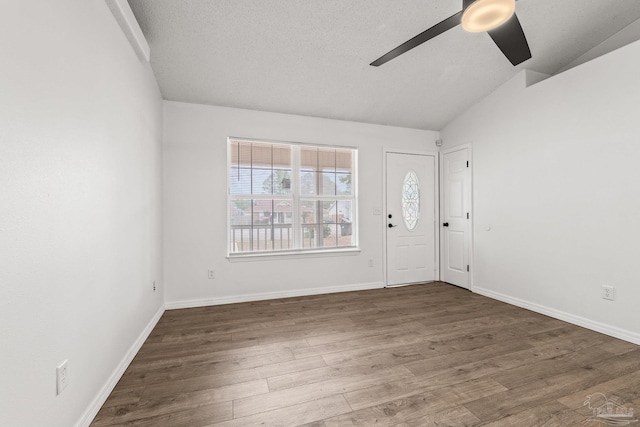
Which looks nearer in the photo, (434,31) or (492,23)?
(492,23)

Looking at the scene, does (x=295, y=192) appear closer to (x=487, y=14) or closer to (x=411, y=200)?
(x=411, y=200)

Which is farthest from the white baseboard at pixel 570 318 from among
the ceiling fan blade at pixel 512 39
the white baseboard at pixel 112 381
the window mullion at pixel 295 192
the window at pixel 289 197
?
the white baseboard at pixel 112 381

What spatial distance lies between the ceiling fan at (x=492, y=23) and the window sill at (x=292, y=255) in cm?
260

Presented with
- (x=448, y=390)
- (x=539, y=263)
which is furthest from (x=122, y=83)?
(x=539, y=263)

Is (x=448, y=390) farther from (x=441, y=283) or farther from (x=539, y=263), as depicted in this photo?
(x=441, y=283)

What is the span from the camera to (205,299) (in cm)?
342

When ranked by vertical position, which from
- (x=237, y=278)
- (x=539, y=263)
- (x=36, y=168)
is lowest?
(x=237, y=278)

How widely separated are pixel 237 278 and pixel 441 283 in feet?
10.3

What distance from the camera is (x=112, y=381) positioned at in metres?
1.82

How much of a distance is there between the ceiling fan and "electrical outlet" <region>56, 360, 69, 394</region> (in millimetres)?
2685

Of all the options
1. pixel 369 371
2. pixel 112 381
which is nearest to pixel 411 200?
pixel 369 371

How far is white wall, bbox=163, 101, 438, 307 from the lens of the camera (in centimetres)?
333

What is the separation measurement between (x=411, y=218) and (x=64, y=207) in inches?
162

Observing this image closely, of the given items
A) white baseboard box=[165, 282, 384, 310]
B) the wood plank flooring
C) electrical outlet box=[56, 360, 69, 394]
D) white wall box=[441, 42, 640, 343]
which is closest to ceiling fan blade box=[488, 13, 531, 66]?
white wall box=[441, 42, 640, 343]
